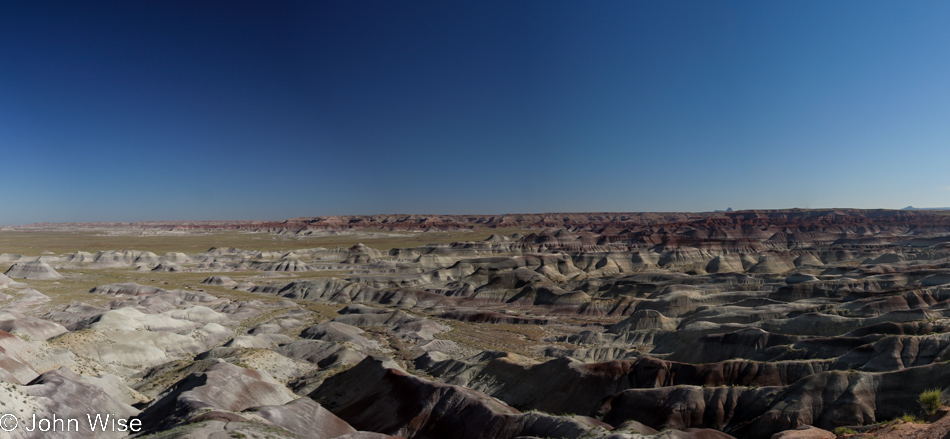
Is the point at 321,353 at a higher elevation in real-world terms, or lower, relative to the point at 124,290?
lower

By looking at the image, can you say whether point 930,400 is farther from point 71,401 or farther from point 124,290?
point 124,290

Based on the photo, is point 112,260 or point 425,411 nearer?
point 425,411

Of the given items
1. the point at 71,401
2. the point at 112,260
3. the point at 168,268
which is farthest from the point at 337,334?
the point at 112,260

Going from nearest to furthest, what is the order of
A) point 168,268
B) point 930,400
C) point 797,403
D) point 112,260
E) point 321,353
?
point 930,400, point 797,403, point 321,353, point 168,268, point 112,260

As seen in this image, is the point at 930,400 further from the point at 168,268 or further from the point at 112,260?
the point at 112,260

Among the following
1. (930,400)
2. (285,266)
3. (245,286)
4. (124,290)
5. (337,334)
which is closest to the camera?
(930,400)

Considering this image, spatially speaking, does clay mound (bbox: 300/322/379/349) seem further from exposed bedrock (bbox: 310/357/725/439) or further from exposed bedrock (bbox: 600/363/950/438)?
exposed bedrock (bbox: 600/363/950/438)

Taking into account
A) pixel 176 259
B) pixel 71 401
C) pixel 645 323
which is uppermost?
pixel 71 401
